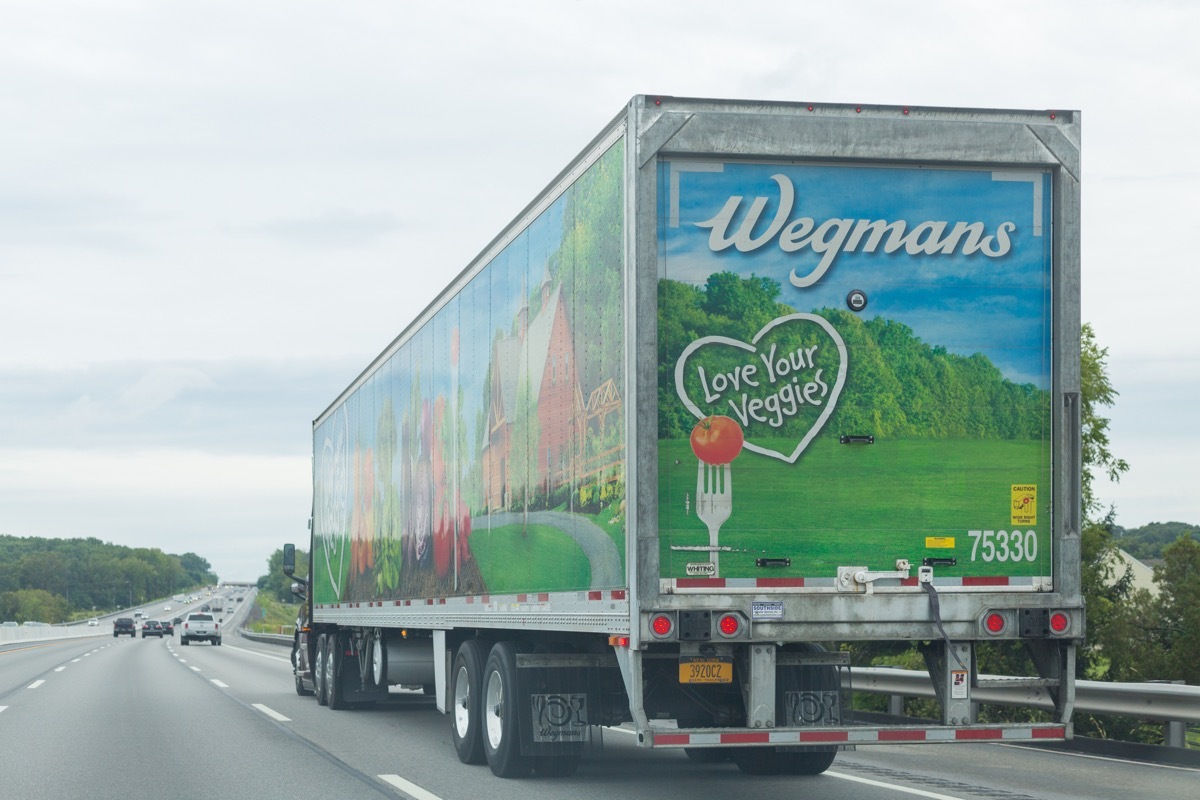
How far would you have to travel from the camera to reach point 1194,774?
1140 centimetres

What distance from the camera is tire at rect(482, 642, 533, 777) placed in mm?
10820

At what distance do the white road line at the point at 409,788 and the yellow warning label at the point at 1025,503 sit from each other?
14.4 feet

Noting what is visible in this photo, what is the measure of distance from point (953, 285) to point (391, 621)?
30.6 ft

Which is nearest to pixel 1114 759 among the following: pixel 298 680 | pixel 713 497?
pixel 713 497

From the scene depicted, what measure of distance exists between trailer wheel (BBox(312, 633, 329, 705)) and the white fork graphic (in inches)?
527

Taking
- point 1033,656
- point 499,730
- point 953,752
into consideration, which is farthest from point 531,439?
point 953,752

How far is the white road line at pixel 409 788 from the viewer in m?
10.3

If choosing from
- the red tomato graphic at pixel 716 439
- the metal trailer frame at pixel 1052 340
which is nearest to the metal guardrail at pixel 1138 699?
the metal trailer frame at pixel 1052 340

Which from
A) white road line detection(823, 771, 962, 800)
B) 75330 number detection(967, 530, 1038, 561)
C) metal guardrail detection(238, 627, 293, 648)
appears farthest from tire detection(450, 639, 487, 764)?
metal guardrail detection(238, 627, 293, 648)

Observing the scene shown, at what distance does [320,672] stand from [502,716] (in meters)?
11.1

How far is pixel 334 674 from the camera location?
2036 cm

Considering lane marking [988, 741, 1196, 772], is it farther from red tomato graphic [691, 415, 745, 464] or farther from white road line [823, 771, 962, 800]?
red tomato graphic [691, 415, 745, 464]

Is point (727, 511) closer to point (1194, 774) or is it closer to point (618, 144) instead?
point (618, 144)

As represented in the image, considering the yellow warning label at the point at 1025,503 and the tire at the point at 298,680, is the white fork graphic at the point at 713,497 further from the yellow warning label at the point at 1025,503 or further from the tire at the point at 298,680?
the tire at the point at 298,680
